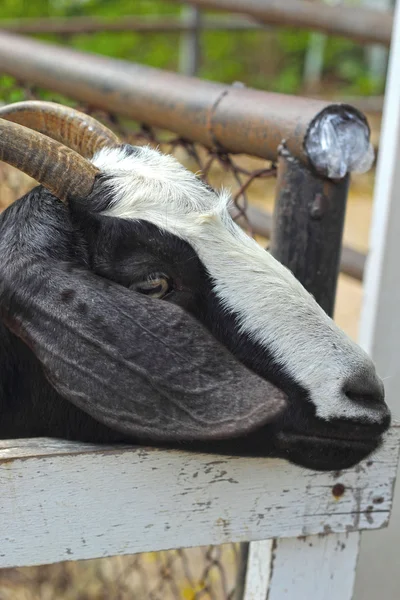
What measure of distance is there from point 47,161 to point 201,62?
12.1 meters

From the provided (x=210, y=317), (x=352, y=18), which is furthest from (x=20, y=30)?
(x=210, y=317)

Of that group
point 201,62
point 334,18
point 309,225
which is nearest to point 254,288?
A: point 309,225

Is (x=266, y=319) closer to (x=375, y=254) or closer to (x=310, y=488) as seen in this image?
(x=310, y=488)

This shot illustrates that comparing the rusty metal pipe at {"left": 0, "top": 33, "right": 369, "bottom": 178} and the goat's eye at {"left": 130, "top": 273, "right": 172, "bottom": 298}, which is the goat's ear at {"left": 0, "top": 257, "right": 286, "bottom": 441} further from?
the rusty metal pipe at {"left": 0, "top": 33, "right": 369, "bottom": 178}

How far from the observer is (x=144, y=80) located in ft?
9.61

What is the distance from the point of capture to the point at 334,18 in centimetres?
466

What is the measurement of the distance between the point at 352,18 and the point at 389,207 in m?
2.23

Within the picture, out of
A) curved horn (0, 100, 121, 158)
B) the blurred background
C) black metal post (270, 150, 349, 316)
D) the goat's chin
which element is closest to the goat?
the goat's chin

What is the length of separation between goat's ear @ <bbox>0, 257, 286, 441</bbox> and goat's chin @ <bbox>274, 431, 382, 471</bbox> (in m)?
0.17

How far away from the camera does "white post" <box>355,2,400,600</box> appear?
2.78 m

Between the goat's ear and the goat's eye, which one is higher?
the goat's eye

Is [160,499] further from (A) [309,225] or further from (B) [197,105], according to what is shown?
(B) [197,105]

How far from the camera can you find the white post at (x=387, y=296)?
9.13 feet

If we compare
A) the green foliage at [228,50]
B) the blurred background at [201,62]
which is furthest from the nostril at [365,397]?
the green foliage at [228,50]
